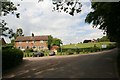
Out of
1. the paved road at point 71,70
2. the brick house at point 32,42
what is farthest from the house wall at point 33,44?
the paved road at point 71,70

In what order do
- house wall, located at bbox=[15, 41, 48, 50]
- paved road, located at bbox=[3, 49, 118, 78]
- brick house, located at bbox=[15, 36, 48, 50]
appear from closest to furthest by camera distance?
paved road, located at bbox=[3, 49, 118, 78] → house wall, located at bbox=[15, 41, 48, 50] → brick house, located at bbox=[15, 36, 48, 50]

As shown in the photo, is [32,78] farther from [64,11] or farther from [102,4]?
[102,4]

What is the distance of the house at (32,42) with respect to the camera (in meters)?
97.7

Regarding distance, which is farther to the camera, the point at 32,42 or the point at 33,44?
the point at 32,42

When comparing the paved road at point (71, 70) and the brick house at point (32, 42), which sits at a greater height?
the brick house at point (32, 42)

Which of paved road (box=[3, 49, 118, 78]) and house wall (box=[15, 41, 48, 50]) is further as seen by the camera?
house wall (box=[15, 41, 48, 50])

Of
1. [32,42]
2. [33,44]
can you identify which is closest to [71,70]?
[33,44]

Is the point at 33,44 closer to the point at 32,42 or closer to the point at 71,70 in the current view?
the point at 32,42

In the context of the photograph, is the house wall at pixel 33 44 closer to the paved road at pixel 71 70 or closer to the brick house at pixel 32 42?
the brick house at pixel 32 42

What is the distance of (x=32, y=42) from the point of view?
101m

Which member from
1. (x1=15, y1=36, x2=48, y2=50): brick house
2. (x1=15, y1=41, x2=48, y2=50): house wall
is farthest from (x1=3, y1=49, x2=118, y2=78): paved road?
(x1=15, y1=36, x2=48, y2=50): brick house

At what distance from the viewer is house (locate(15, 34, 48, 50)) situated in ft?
321

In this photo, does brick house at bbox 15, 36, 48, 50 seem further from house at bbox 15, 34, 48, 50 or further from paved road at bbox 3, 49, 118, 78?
paved road at bbox 3, 49, 118, 78

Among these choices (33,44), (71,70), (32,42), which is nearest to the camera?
(71,70)
